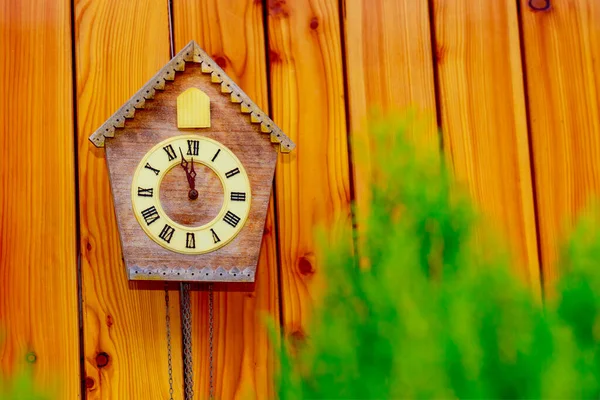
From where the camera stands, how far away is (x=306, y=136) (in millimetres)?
1438

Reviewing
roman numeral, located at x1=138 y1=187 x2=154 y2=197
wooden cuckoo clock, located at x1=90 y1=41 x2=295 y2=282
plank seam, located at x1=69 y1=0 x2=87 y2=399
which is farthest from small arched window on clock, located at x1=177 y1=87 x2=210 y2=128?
plank seam, located at x1=69 y1=0 x2=87 y2=399

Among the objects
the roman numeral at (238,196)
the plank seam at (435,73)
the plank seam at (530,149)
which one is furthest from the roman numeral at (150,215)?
the plank seam at (530,149)

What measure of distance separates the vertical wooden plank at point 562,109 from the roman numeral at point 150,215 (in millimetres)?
638

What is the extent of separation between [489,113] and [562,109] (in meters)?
0.13

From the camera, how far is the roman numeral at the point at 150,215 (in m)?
1.22

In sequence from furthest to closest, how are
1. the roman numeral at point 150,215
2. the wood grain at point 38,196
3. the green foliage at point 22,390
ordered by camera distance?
the wood grain at point 38,196
the roman numeral at point 150,215
the green foliage at point 22,390

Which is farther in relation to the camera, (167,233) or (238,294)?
(238,294)

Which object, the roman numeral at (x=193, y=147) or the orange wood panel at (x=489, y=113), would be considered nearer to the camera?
the roman numeral at (x=193, y=147)

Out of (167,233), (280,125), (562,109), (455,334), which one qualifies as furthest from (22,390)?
(562,109)

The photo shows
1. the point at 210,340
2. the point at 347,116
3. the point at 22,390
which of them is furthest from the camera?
the point at 347,116

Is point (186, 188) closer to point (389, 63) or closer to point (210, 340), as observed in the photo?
point (210, 340)

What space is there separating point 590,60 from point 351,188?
0.48 meters

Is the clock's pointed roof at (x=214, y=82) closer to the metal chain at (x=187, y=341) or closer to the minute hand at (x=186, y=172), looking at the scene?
the minute hand at (x=186, y=172)

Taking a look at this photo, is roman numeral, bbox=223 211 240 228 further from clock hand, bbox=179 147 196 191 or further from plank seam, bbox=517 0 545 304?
plank seam, bbox=517 0 545 304
